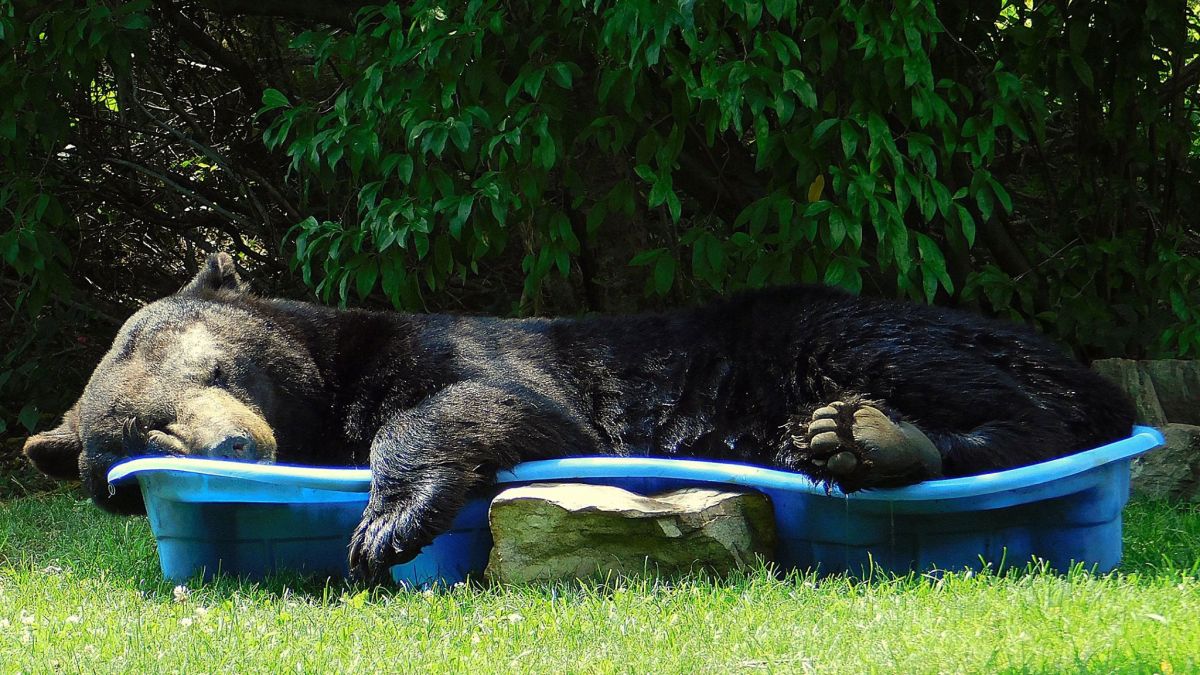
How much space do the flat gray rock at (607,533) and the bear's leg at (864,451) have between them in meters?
0.29

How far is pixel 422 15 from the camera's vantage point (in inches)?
188

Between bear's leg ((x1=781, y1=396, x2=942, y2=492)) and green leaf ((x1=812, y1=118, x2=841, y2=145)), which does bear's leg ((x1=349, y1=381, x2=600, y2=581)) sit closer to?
bear's leg ((x1=781, y1=396, x2=942, y2=492))

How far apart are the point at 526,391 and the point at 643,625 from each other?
1288 millimetres

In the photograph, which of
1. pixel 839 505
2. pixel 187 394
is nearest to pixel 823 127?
pixel 839 505

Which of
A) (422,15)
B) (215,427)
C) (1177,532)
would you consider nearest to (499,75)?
(422,15)

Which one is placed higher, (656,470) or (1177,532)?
(656,470)

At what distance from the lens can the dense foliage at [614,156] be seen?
4.74 meters

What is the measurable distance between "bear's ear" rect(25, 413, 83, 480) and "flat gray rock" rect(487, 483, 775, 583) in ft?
5.78

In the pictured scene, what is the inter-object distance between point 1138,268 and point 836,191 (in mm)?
2281

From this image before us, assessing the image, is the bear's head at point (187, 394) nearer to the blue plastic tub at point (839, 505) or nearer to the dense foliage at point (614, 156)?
the blue plastic tub at point (839, 505)

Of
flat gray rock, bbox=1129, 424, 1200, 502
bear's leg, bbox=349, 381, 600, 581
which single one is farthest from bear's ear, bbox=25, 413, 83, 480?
flat gray rock, bbox=1129, 424, 1200, 502

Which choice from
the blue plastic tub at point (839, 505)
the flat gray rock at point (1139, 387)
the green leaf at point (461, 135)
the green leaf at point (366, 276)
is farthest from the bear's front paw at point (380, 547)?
the flat gray rock at point (1139, 387)

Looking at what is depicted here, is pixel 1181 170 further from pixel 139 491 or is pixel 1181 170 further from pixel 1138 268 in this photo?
pixel 139 491

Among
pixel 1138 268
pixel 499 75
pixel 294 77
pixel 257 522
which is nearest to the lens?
pixel 257 522
